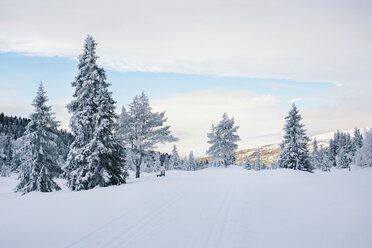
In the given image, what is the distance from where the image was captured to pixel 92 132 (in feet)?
65.1

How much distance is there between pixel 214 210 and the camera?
9594mm

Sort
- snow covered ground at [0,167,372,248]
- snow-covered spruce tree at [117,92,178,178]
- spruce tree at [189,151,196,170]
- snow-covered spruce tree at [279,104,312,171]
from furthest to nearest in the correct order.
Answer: spruce tree at [189,151,196,170] < snow-covered spruce tree at [279,104,312,171] < snow-covered spruce tree at [117,92,178,178] < snow covered ground at [0,167,372,248]

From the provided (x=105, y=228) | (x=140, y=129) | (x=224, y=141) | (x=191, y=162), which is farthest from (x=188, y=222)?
(x=191, y=162)

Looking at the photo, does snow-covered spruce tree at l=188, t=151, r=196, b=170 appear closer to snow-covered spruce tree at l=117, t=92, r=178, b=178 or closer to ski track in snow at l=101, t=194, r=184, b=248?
snow-covered spruce tree at l=117, t=92, r=178, b=178

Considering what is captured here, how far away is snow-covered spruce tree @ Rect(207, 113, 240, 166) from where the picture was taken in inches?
1844

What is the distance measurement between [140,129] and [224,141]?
22.7 m

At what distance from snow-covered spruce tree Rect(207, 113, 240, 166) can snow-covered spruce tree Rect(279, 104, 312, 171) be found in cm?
1062

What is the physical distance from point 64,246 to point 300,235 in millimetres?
6350

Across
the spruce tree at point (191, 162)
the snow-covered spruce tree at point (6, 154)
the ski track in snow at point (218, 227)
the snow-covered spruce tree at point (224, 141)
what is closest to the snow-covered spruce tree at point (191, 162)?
the spruce tree at point (191, 162)

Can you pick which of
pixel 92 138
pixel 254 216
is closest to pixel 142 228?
pixel 254 216

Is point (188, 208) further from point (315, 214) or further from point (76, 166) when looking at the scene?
point (76, 166)

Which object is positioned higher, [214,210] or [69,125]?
[69,125]

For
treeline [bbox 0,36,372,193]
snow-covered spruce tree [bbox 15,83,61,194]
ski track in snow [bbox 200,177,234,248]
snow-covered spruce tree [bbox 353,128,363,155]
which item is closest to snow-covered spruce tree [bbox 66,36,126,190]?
treeline [bbox 0,36,372,193]

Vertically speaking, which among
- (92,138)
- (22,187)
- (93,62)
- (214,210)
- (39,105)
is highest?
(93,62)
